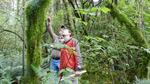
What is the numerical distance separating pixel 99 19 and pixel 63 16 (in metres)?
1.62

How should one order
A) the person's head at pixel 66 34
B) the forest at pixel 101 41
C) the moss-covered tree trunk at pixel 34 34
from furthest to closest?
the forest at pixel 101 41
the person's head at pixel 66 34
the moss-covered tree trunk at pixel 34 34

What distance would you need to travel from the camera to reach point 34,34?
468cm

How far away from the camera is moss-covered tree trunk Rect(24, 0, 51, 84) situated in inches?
182

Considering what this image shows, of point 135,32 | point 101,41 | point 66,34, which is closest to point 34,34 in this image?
point 66,34

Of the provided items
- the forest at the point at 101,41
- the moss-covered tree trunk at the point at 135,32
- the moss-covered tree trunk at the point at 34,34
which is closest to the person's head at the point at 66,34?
the forest at the point at 101,41

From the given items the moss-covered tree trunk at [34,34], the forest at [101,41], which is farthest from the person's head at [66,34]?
the moss-covered tree trunk at [34,34]

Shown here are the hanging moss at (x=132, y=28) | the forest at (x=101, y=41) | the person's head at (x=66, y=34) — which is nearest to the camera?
the person's head at (x=66, y=34)

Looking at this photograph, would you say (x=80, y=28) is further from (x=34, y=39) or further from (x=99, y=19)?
(x=34, y=39)

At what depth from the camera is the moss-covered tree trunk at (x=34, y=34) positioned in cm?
462

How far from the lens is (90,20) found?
927cm

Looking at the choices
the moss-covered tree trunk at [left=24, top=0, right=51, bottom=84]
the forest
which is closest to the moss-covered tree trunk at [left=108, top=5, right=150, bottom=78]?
the forest

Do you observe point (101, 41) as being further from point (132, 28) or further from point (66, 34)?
point (66, 34)

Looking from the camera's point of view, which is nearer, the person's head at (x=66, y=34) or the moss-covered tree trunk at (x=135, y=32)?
the person's head at (x=66, y=34)

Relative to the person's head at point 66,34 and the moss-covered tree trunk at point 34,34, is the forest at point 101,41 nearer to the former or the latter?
the person's head at point 66,34
